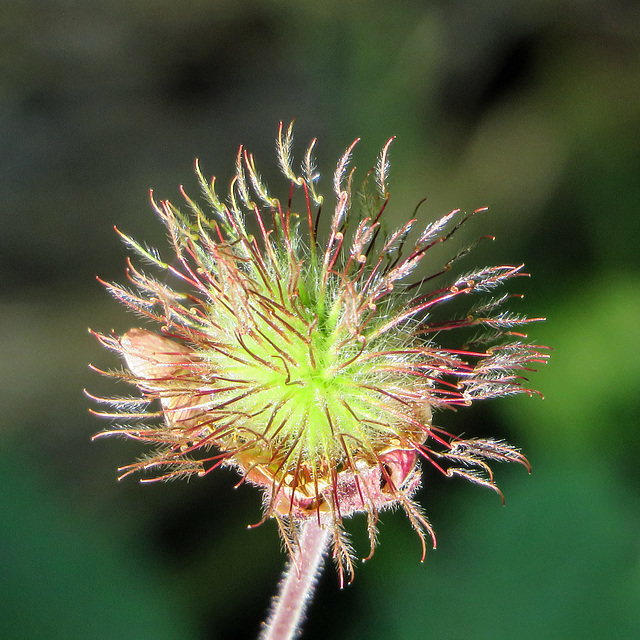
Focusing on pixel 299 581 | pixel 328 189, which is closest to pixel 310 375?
pixel 299 581

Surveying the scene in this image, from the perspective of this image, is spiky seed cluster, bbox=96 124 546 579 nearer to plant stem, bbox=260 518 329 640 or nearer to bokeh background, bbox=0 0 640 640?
plant stem, bbox=260 518 329 640

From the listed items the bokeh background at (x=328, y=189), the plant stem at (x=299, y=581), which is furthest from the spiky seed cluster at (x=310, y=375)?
the bokeh background at (x=328, y=189)

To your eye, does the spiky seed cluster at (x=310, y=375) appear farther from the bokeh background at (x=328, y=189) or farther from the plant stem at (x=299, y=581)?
the bokeh background at (x=328, y=189)

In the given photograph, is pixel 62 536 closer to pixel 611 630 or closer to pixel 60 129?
pixel 60 129

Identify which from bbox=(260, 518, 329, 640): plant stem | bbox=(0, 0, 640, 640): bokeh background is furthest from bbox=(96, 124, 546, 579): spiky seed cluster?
bbox=(0, 0, 640, 640): bokeh background

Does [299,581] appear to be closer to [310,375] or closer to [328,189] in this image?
[310,375]

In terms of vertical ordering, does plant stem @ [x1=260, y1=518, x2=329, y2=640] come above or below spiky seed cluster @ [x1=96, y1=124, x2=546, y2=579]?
below
